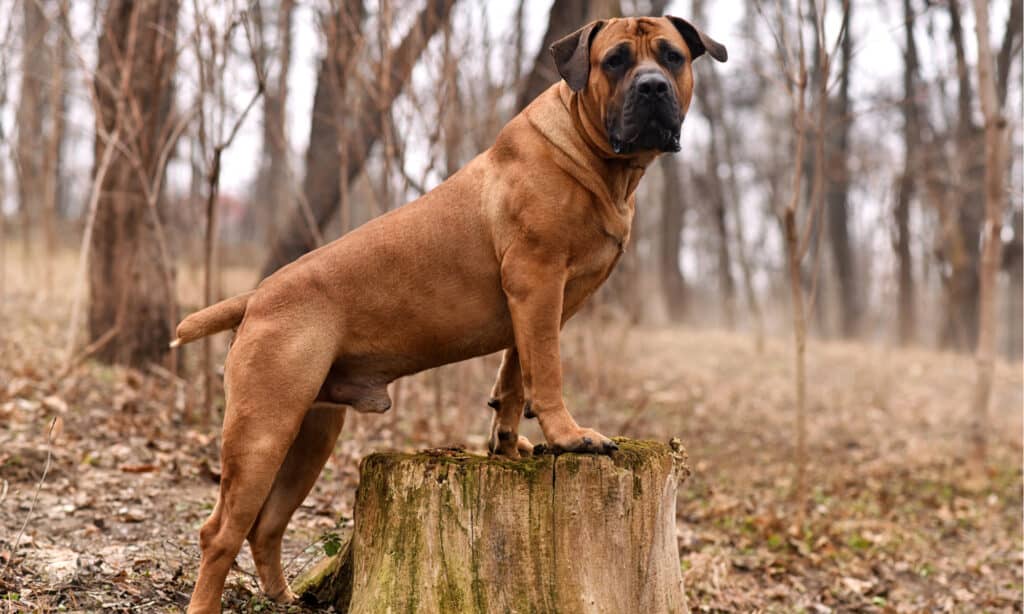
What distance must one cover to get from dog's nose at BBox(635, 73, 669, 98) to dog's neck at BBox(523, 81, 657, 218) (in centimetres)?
28

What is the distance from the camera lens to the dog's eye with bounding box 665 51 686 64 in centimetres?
340

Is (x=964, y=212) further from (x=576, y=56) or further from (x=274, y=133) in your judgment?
(x=576, y=56)

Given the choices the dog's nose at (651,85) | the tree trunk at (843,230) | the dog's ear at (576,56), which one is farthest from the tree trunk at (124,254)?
the tree trunk at (843,230)

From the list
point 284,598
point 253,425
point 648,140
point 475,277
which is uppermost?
point 648,140

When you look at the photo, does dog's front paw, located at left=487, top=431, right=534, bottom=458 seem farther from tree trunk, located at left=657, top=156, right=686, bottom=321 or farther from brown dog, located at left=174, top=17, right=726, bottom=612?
tree trunk, located at left=657, top=156, right=686, bottom=321

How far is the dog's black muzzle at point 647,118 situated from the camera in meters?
3.17

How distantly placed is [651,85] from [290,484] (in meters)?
2.27

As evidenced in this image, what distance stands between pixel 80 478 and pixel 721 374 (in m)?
11.2


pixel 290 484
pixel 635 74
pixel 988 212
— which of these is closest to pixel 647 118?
pixel 635 74

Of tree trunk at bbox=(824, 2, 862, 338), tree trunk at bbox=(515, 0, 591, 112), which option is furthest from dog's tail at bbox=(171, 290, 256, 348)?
tree trunk at bbox=(824, 2, 862, 338)

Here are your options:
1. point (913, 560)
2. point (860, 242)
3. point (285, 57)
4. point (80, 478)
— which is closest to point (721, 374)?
point (913, 560)

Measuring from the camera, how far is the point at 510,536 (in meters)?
3.35

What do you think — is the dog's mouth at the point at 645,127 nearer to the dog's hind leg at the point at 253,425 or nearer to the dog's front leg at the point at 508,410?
the dog's front leg at the point at 508,410

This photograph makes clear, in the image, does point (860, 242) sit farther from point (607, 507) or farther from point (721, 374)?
point (607, 507)
